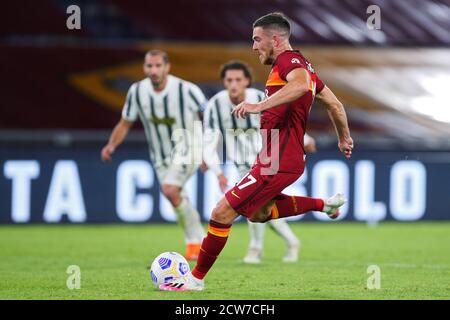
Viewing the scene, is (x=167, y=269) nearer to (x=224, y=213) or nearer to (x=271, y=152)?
(x=224, y=213)

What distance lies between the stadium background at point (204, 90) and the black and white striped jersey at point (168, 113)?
382 centimetres

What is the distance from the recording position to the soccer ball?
7.09 meters

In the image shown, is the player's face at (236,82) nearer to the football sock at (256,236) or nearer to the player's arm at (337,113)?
the football sock at (256,236)

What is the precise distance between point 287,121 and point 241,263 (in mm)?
2786

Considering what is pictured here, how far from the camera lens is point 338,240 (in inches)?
482

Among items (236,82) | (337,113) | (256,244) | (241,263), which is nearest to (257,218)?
(337,113)

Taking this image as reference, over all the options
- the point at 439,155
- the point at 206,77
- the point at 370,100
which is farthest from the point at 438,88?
the point at 206,77

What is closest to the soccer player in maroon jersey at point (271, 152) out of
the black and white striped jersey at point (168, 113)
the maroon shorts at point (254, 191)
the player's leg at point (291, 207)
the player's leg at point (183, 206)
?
the maroon shorts at point (254, 191)

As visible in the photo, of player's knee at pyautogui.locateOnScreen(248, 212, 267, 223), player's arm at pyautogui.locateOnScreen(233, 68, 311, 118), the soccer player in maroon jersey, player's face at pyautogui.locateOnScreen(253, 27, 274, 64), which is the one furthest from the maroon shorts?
player's face at pyautogui.locateOnScreen(253, 27, 274, 64)

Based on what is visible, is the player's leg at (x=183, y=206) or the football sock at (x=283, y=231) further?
the player's leg at (x=183, y=206)

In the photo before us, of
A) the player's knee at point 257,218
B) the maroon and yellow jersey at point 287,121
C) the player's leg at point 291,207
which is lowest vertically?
the player's knee at point 257,218

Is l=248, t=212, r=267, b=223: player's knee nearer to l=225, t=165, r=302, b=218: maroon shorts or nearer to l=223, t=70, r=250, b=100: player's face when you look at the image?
l=225, t=165, r=302, b=218: maroon shorts

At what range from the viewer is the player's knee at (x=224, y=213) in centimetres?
688

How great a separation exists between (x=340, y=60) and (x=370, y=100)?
85 centimetres
